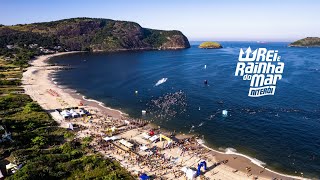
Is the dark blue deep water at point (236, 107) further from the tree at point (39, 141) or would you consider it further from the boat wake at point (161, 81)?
the tree at point (39, 141)

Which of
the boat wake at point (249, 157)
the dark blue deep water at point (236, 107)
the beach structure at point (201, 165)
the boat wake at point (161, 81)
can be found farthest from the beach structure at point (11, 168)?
the boat wake at point (161, 81)

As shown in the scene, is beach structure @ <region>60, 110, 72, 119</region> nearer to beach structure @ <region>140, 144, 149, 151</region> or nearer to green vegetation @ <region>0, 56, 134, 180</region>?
green vegetation @ <region>0, 56, 134, 180</region>

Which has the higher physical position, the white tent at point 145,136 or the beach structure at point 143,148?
the white tent at point 145,136

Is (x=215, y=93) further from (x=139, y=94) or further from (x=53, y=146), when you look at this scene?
(x=53, y=146)

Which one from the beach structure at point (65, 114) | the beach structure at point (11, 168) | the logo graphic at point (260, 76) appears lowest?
the beach structure at point (11, 168)

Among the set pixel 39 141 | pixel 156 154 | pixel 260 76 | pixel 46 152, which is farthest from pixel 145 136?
pixel 260 76

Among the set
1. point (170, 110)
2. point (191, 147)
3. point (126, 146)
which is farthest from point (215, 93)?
point (126, 146)
